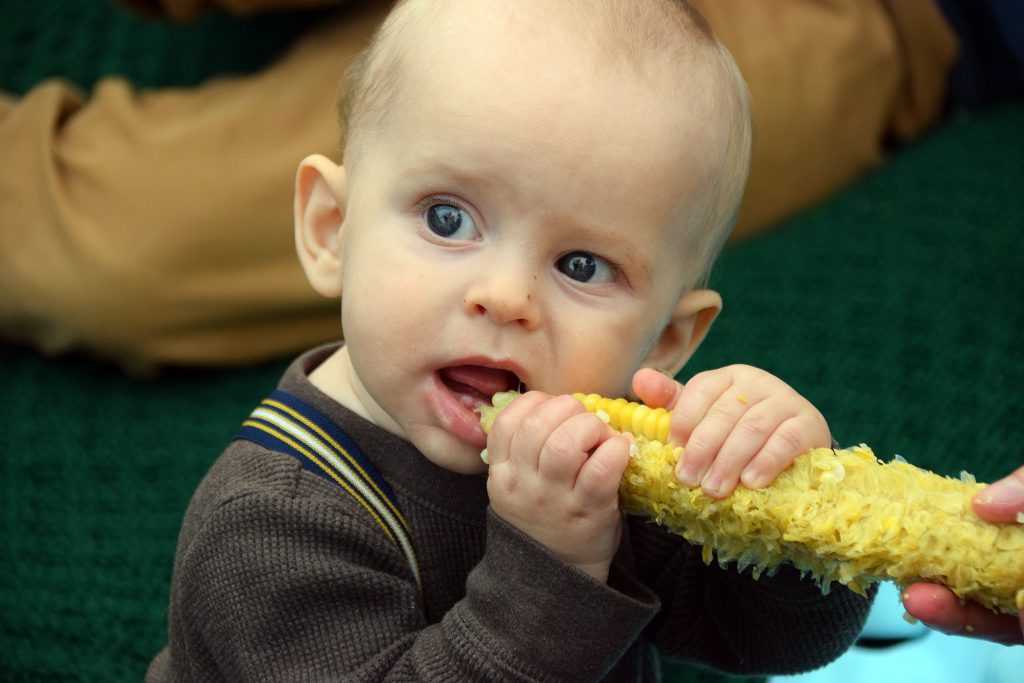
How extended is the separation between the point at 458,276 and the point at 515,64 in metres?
0.15

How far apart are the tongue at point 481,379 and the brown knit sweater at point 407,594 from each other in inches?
3.6

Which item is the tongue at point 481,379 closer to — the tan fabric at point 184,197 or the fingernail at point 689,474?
the fingernail at point 689,474

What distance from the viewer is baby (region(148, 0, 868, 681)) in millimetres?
768

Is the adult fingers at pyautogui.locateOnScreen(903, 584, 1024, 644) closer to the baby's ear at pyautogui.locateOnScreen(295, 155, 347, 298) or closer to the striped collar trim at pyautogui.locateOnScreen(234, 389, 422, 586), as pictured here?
the striped collar trim at pyautogui.locateOnScreen(234, 389, 422, 586)

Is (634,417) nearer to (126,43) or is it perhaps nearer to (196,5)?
(196,5)

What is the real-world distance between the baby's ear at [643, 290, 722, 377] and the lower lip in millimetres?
183

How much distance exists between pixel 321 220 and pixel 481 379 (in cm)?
24

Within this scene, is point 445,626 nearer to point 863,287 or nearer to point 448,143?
point 448,143

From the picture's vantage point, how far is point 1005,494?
66 centimetres

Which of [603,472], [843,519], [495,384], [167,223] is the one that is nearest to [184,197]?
[167,223]

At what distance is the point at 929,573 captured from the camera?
26.6 inches

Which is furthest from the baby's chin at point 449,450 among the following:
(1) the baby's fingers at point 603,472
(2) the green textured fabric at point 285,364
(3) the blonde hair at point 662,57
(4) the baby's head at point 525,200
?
(2) the green textured fabric at point 285,364

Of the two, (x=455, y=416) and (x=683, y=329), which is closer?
(x=455, y=416)

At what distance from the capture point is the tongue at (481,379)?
2.69 feet
